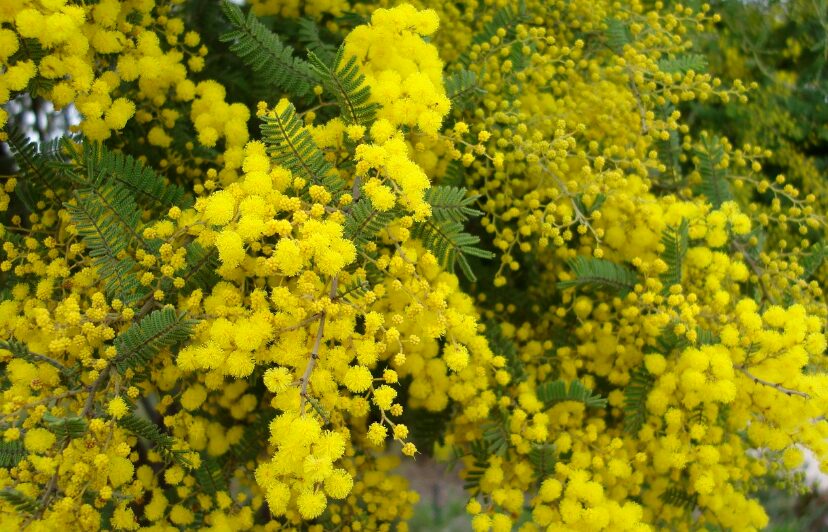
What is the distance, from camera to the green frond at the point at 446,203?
1.55 meters

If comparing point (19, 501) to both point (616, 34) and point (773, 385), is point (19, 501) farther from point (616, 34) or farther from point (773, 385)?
point (616, 34)

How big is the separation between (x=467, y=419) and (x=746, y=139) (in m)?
1.46

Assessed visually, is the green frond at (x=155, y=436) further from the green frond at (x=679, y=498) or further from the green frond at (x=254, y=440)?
the green frond at (x=679, y=498)

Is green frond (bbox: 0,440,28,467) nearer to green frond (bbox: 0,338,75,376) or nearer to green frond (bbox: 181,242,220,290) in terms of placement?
green frond (bbox: 0,338,75,376)

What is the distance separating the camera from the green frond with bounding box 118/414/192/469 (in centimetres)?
134

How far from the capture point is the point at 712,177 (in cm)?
209

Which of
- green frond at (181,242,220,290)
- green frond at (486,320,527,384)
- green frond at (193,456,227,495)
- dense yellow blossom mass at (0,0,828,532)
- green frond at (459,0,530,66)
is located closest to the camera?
dense yellow blossom mass at (0,0,828,532)

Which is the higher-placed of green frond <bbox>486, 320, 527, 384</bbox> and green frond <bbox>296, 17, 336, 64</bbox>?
green frond <bbox>296, 17, 336, 64</bbox>

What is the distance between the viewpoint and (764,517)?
188cm

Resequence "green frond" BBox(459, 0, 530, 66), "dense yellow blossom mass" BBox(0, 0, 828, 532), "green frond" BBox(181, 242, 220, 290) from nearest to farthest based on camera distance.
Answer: "dense yellow blossom mass" BBox(0, 0, 828, 532)
"green frond" BBox(181, 242, 220, 290)
"green frond" BBox(459, 0, 530, 66)

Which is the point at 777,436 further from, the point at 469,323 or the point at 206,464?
the point at 206,464

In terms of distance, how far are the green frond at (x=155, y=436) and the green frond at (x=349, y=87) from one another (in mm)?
703

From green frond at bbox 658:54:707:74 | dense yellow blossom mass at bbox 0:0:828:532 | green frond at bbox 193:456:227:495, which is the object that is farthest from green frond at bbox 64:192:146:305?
green frond at bbox 658:54:707:74

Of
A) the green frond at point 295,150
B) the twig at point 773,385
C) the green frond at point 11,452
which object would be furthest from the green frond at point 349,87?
the twig at point 773,385
